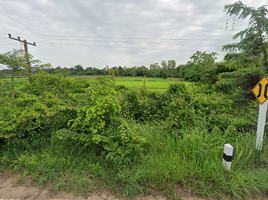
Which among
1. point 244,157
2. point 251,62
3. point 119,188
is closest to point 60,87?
point 119,188

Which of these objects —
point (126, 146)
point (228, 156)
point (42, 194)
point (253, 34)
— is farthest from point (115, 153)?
point (253, 34)

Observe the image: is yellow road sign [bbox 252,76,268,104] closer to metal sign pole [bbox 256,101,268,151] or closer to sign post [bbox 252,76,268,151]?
sign post [bbox 252,76,268,151]

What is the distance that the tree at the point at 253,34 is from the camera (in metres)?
3.76

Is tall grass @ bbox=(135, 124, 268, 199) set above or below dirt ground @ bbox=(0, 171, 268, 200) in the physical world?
above

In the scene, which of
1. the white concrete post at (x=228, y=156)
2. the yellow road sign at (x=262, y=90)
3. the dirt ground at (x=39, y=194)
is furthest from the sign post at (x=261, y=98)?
the dirt ground at (x=39, y=194)

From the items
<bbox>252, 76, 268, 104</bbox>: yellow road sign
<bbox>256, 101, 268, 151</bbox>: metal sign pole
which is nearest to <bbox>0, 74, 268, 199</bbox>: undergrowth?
<bbox>256, 101, 268, 151</bbox>: metal sign pole

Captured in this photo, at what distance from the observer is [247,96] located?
416 centimetres

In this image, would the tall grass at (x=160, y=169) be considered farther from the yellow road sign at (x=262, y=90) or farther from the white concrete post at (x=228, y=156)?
the yellow road sign at (x=262, y=90)

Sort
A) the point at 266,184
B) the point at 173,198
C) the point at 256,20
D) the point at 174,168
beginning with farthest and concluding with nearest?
the point at 256,20 → the point at 174,168 → the point at 266,184 → the point at 173,198

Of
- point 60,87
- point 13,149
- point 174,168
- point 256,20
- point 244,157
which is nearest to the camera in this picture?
point 174,168

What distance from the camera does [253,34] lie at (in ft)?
12.9

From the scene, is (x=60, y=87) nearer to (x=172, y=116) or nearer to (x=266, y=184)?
(x=172, y=116)

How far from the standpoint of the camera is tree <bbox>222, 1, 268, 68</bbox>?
3758mm

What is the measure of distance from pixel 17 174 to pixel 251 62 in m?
6.55
